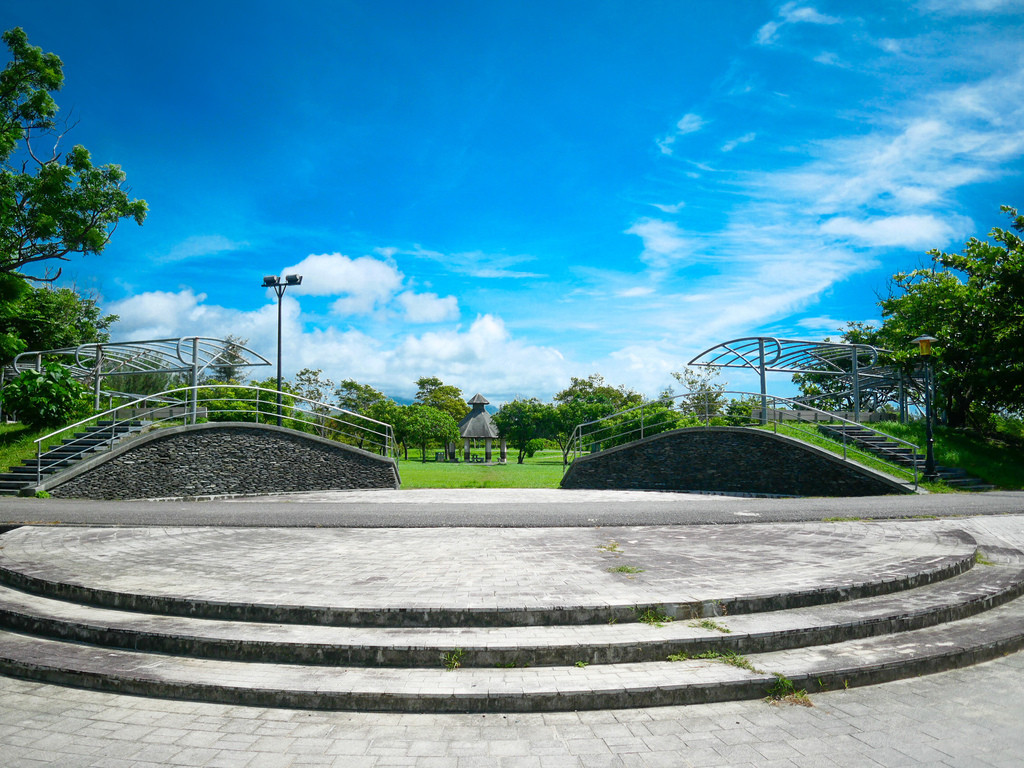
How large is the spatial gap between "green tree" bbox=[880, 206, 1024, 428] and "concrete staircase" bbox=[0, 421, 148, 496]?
2618 cm

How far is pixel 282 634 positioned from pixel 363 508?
25.6 feet

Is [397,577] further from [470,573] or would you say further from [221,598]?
[221,598]

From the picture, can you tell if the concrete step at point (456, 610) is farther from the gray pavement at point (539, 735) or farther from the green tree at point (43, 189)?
the green tree at point (43, 189)

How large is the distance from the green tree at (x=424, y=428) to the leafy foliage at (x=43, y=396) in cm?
3400

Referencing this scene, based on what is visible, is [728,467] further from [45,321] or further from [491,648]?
[45,321]

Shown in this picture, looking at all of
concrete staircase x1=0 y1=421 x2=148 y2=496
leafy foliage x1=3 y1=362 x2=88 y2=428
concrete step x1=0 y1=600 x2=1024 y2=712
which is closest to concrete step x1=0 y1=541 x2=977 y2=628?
concrete step x1=0 y1=600 x2=1024 y2=712

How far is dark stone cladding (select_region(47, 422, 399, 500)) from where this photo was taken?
14258 mm

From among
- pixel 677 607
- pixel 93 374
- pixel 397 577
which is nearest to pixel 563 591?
pixel 677 607

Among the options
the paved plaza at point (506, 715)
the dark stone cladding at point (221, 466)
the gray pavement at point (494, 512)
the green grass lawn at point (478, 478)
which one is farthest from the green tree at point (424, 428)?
the paved plaza at point (506, 715)

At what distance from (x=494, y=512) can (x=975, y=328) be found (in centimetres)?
2078

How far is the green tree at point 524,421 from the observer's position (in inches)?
1998

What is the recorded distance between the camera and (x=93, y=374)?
18750 mm

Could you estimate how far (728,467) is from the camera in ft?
57.0

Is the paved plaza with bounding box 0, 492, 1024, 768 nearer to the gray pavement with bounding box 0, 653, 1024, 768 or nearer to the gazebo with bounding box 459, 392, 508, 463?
the gray pavement with bounding box 0, 653, 1024, 768
